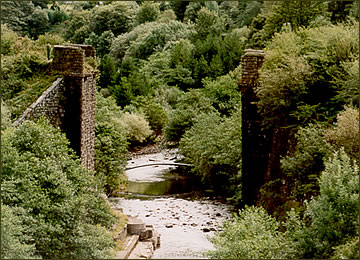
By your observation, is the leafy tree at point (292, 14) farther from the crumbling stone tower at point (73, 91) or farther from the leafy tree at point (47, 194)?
the leafy tree at point (47, 194)

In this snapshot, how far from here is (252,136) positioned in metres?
18.2

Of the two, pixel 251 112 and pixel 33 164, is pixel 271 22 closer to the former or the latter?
pixel 251 112

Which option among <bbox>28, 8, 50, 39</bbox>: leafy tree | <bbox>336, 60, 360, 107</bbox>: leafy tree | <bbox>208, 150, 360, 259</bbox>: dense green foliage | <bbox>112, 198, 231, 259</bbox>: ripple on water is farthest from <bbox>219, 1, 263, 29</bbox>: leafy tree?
<bbox>208, 150, 360, 259</bbox>: dense green foliage

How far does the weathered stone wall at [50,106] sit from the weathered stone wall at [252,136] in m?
5.29

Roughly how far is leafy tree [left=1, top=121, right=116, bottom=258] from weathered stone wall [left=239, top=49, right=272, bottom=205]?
277 inches

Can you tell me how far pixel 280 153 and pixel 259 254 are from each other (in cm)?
682

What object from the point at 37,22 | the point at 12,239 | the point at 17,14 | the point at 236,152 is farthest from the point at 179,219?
the point at 37,22

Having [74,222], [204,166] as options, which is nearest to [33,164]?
[74,222]

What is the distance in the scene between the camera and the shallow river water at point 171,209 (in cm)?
1870

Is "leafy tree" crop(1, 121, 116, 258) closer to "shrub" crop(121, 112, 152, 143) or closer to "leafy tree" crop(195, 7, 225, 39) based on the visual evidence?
"shrub" crop(121, 112, 152, 143)

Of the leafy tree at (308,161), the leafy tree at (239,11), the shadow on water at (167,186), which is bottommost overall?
the shadow on water at (167,186)

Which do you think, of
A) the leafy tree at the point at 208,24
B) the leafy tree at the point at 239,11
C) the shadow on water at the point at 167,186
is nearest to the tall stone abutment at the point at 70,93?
the shadow on water at the point at 167,186

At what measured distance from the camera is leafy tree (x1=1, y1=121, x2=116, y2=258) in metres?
10.3

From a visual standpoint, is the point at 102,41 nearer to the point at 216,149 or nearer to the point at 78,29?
the point at 78,29
